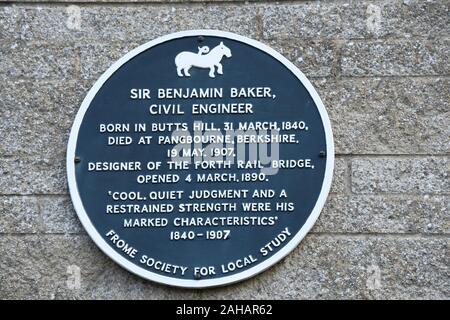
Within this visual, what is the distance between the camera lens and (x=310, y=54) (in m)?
5.72

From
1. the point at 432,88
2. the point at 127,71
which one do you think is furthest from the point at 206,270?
the point at 432,88

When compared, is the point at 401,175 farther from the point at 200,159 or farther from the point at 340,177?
the point at 200,159

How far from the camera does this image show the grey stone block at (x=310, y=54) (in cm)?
570

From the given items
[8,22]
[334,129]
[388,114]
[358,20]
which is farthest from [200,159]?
[8,22]

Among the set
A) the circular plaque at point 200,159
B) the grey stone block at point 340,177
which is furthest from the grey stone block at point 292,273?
the grey stone block at point 340,177

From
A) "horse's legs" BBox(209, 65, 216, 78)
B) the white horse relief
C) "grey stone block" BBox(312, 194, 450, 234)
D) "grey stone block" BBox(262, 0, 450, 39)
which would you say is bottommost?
"grey stone block" BBox(312, 194, 450, 234)

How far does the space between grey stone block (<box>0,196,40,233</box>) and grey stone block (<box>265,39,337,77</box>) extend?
1.69 metres

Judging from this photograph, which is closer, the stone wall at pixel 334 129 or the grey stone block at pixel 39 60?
the stone wall at pixel 334 129

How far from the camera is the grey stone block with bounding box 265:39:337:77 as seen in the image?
224 inches

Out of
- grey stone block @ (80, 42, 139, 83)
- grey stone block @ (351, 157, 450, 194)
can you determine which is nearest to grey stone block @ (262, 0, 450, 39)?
grey stone block @ (351, 157, 450, 194)

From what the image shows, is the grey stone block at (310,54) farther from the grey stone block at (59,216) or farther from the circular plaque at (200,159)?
the grey stone block at (59,216)

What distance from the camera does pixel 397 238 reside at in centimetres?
549

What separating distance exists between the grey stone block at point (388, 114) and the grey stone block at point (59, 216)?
62.0 inches

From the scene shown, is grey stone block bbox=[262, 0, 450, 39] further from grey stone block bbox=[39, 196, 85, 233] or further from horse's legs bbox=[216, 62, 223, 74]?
grey stone block bbox=[39, 196, 85, 233]
